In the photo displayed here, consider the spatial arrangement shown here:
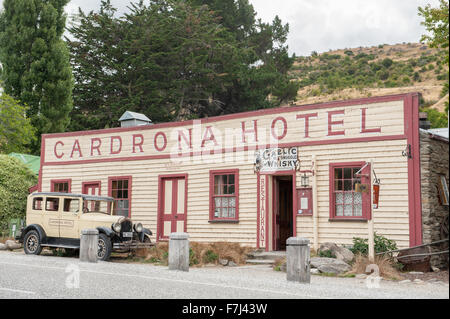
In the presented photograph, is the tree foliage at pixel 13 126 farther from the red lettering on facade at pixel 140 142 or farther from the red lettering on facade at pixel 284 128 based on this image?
the red lettering on facade at pixel 284 128

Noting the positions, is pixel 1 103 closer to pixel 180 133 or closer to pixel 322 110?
pixel 180 133

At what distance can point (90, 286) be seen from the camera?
9.96 m

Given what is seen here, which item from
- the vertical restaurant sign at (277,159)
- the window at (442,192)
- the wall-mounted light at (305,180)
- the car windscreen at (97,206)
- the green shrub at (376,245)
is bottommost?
the green shrub at (376,245)

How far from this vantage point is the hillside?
66.6 m

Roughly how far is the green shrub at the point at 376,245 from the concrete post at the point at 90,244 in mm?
6860

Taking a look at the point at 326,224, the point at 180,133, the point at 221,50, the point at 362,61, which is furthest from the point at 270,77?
the point at 362,61

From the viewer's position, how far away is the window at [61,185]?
22.2m

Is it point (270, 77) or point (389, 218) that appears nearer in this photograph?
point (389, 218)

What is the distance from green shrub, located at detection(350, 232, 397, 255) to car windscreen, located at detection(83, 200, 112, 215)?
7787mm

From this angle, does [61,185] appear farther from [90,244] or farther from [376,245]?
[376,245]

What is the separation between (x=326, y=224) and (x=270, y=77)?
25.6 meters

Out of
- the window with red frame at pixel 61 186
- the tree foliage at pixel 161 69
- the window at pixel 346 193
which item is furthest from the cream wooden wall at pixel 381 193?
the tree foliage at pixel 161 69

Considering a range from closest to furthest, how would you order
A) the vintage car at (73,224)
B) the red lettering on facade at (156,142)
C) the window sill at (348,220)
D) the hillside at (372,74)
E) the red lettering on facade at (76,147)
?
1. the window sill at (348,220)
2. the vintage car at (73,224)
3. the red lettering on facade at (156,142)
4. the red lettering on facade at (76,147)
5. the hillside at (372,74)

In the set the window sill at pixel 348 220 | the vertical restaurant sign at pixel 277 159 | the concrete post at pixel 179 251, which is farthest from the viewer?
the vertical restaurant sign at pixel 277 159
